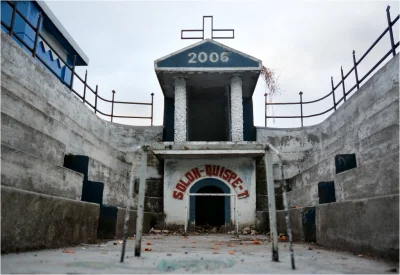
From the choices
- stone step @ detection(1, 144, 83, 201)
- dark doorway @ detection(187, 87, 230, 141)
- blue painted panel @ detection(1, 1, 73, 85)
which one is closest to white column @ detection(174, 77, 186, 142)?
dark doorway @ detection(187, 87, 230, 141)

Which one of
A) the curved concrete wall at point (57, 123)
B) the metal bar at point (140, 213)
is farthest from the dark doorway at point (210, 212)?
the metal bar at point (140, 213)

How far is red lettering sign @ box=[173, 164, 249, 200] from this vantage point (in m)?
10.6

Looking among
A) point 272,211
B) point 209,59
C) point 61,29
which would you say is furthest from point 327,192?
point 61,29

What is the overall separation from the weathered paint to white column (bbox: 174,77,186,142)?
3.07ft

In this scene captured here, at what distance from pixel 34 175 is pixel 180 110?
6922mm

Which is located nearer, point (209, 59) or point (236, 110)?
point (236, 110)

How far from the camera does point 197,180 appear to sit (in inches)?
420

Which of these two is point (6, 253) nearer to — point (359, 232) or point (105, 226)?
point (105, 226)

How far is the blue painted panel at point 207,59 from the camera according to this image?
1112 cm

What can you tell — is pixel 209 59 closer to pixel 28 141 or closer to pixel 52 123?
pixel 52 123

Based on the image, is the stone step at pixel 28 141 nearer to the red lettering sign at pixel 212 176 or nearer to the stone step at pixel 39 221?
the stone step at pixel 39 221

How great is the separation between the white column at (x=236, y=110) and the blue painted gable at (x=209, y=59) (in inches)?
22.7

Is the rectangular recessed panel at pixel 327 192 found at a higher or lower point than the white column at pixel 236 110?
lower

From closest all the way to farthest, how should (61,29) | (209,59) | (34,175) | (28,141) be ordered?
(34,175), (28,141), (209,59), (61,29)
